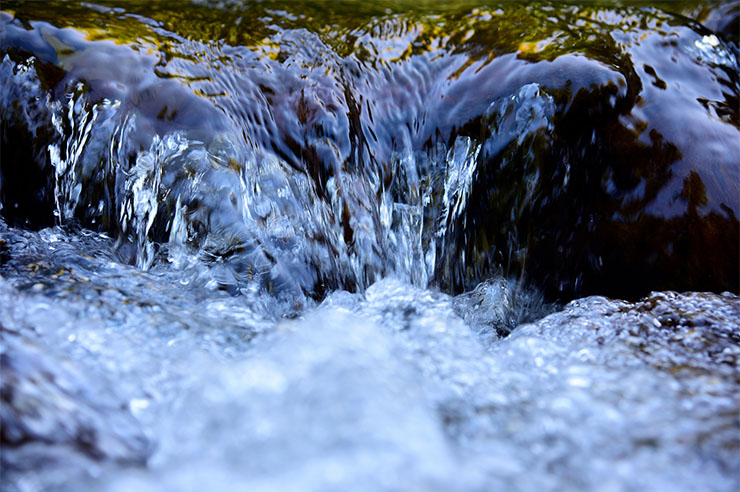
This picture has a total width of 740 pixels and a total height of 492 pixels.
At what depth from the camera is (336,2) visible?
146 inches

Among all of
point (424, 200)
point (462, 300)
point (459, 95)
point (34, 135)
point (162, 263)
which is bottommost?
point (462, 300)

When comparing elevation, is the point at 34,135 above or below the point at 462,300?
above

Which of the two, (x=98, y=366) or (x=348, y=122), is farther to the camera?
(x=348, y=122)

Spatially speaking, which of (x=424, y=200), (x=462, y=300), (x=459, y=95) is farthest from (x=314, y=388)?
(x=459, y=95)

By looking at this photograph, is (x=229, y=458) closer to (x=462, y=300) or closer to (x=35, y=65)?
(x=462, y=300)

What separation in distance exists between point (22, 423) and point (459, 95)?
84.4 inches

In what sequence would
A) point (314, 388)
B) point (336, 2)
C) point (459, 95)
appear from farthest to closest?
1. point (336, 2)
2. point (459, 95)
3. point (314, 388)

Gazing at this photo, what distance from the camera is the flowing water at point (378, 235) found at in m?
1.32

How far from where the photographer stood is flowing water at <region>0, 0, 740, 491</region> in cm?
132

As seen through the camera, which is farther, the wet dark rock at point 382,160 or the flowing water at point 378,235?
the wet dark rock at point 382,160

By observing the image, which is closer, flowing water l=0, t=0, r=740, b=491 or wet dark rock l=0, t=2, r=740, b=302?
flowing water l=0, t=0, r=740, b=491

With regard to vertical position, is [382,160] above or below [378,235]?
above

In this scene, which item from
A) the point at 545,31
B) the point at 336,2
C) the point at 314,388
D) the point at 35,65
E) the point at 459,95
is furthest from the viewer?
the point at 336,2

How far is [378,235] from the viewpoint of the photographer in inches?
98.4
